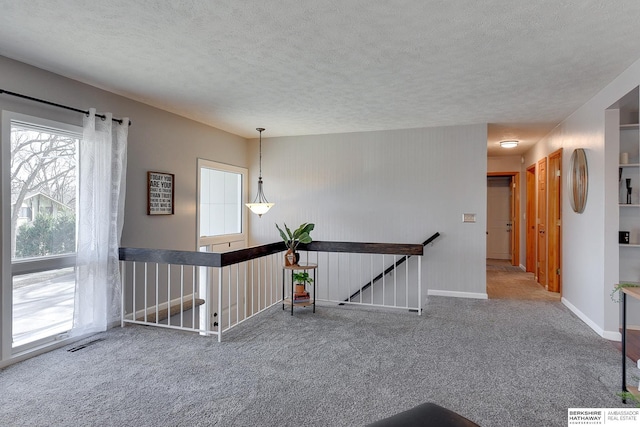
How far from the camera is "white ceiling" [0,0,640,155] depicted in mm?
2184

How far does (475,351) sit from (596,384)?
82 cm

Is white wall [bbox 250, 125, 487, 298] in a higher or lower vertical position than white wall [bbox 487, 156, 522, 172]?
lower

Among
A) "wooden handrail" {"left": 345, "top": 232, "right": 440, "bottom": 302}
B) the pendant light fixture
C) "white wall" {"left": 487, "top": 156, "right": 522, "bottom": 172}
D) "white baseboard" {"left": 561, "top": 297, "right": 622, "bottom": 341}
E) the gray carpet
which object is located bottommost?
the gray carpet

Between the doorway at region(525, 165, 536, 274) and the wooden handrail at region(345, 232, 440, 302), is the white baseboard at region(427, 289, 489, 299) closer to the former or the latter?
the wooden handrail at region(345, 232, 440, 302)

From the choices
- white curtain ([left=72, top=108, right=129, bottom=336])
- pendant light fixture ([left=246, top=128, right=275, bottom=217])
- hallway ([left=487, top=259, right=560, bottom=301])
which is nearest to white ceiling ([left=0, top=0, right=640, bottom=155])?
white curtain ([left=72, top=108, right=129, bottom=336])

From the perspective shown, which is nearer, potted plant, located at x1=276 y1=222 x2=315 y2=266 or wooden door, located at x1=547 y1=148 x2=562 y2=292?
potted plant, located at x1=276 y1=222 x2=315 y2=266

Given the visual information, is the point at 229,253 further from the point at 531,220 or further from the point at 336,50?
the point at 531,220

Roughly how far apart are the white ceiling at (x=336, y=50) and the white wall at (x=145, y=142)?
141 mm

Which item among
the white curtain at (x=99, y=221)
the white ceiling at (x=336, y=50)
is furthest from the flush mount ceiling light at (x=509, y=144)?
the white curtain at (x=99, y=221)

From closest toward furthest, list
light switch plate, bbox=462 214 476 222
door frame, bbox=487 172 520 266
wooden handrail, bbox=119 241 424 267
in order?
1. wooden handrail, bbox=119 241 424 267
2. light switch plate, bbox=462 214 476 222
3. door frame, bbox=487 172 520 266

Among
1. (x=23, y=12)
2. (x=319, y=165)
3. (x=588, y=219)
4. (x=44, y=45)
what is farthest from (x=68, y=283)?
(x=588, y=219)

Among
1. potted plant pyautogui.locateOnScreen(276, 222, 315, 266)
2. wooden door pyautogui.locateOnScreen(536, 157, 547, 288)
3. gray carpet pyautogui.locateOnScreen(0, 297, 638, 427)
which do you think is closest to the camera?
gray carpet pyautogui.locateOnScreen(0, 297, 638, 427)

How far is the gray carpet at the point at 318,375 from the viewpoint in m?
2.17

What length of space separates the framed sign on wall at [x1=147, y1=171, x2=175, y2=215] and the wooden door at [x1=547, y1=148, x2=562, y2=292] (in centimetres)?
511
